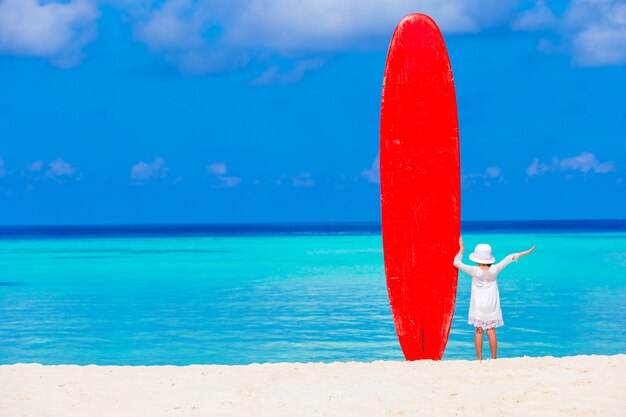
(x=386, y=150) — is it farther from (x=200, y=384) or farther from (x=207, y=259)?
(x=207, y=259)

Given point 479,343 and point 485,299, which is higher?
point 485,299

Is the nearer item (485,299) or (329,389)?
(329,389)

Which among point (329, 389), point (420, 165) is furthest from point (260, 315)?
point (329, 389)

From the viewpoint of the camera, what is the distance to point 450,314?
6879 mm

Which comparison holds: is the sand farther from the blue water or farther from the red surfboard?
the blue water

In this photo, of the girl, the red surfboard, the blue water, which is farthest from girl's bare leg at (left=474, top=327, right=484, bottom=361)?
the blue water

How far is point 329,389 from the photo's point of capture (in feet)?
18.2

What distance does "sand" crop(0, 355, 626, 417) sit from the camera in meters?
5.00

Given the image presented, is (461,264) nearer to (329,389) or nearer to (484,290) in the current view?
(484,290)

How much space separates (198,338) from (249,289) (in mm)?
7158

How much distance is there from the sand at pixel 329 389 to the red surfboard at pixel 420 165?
0.76m

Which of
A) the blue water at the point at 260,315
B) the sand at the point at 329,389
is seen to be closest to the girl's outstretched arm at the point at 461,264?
the sand at the point at 329,389

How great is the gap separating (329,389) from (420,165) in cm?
205

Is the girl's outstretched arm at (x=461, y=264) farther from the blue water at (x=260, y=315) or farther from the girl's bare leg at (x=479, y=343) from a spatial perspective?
the blue water at (x=260, y=315)
